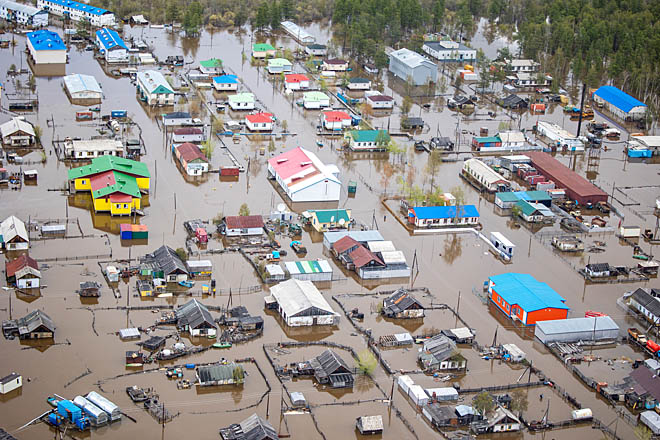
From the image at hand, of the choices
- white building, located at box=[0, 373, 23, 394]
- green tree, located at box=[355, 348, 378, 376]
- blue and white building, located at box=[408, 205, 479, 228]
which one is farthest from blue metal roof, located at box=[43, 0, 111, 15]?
green tree, located at box=[355, 348, 378, 376]

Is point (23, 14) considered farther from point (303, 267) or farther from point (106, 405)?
point (106, 405)

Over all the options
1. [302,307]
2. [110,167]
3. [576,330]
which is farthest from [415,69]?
[302,307]

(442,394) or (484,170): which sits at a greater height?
(484,170)

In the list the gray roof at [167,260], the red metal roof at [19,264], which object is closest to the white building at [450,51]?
the gray roof at [167,260]

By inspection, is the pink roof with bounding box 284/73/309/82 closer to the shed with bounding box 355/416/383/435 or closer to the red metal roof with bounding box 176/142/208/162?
the red metal roof with bounding box 176/142/208/162

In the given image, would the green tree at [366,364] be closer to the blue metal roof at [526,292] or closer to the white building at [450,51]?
the blue metal roof at [526,292]
